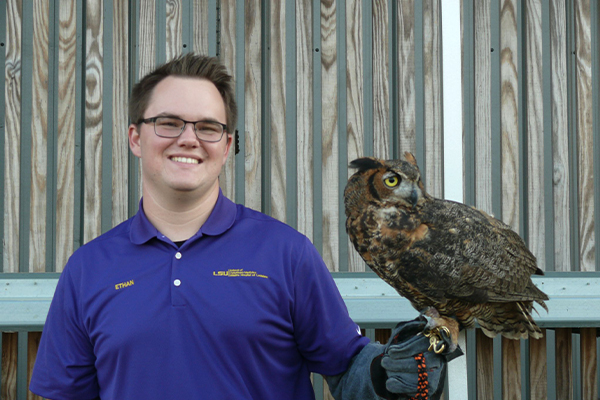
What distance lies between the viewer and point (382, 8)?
260 centimetres

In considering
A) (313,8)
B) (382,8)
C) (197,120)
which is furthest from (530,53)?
(197,120)

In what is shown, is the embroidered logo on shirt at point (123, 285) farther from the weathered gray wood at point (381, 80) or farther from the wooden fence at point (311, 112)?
the weathered gray wood at point (381, 80)

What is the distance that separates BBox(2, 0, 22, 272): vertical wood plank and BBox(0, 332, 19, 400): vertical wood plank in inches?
13.2

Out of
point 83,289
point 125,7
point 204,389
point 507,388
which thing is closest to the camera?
point 204,389

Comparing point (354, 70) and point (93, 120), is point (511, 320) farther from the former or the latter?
point (93, 120)

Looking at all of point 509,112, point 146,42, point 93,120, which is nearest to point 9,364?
point 93,120

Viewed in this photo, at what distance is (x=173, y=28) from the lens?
253 cm

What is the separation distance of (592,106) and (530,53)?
1.45 ft

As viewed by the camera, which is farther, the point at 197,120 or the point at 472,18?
the point at 472,18

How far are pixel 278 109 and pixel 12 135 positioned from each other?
134cm

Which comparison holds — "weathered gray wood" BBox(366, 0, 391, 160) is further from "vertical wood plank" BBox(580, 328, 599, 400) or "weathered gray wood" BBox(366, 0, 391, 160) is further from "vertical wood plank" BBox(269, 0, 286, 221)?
"vertical wood plank" BBox(580, 328, 599, 400)

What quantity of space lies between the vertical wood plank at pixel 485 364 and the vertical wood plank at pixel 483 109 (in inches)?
25.6

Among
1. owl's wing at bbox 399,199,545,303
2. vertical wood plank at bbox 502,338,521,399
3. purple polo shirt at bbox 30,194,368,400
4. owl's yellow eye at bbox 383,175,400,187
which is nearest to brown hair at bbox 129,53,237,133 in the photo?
purple polo shirt at bbox 30,194,368,400

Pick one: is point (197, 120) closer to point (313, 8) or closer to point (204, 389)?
point (204, 389)
